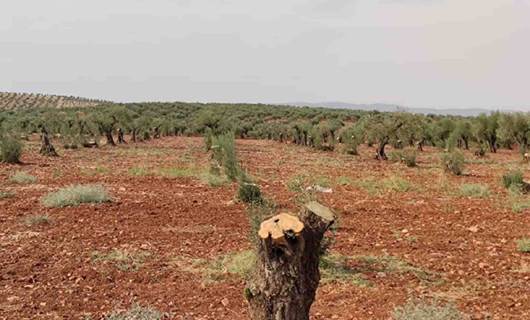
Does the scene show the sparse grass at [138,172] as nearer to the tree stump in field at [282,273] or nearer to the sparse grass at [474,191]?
the sparse grass at [474,191]

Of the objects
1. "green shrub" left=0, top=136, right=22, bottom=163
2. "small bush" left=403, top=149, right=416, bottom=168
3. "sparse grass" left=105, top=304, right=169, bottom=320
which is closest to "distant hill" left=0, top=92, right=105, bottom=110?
Result: "green shrub" left=0, top=136, right=22, bottom=163

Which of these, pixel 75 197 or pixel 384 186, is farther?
pixel 384 186

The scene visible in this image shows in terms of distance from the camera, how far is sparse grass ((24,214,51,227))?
1170cm

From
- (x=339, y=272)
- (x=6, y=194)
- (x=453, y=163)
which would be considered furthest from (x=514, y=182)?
(x=6, y=194)

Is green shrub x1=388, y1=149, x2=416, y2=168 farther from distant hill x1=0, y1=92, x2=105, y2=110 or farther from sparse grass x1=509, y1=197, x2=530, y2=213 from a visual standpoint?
distant hill x1=0, y1=92, x2=105, y2=110

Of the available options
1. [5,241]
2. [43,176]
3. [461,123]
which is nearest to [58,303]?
Result: [5,241]

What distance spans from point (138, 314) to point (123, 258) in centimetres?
289

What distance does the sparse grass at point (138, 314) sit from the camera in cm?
648

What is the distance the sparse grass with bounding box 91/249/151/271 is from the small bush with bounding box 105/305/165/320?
85.8 inches

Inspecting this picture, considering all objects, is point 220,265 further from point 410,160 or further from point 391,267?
point 410,160

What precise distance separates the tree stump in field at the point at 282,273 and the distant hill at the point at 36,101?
102528mm

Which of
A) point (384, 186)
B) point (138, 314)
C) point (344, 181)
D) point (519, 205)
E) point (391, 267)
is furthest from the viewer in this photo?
point (344, 181)

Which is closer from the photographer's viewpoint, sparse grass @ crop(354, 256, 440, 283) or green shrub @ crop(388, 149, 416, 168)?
sparse grass @ crop(354, 256, 440, 283)

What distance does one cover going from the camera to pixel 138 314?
6594 millimetres
